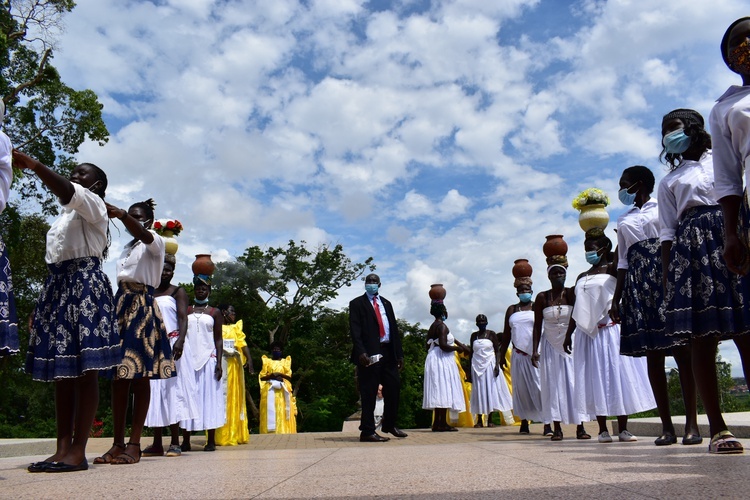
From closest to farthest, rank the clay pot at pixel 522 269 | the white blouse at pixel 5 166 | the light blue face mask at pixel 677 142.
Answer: the white blouse at pixel 5 166, the light blue face mask at pixel 677 142, the clay pot at pixel 522 269

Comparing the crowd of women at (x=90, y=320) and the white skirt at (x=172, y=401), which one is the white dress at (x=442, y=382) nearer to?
the white skirt at (x=172, y=401)

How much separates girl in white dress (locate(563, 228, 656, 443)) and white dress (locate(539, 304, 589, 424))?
0.65 metres

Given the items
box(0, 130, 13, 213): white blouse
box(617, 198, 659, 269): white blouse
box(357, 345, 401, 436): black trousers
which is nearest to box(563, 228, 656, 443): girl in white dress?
box(617, 198, 659, 269): white blouse

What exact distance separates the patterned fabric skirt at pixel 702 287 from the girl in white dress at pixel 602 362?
98.6 inches

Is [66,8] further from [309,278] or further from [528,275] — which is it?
[309,278]

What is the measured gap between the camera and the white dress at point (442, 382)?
13500 mm

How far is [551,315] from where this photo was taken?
26.9ft

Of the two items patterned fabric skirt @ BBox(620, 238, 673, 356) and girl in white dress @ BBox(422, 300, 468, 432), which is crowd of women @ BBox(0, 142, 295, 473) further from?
girl in white dress @ BBox(422, 300, 468, 432)

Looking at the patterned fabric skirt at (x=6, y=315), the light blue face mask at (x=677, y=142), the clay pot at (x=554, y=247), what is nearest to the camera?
the patterned fabric skirt at (x=6, y=315)

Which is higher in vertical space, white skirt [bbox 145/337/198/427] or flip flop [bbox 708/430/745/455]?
white skirt [bbox 145/337/198/427]

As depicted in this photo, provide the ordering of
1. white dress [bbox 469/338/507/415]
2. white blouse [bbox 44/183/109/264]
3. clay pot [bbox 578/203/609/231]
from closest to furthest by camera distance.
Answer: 1. white blouse [bbox 44/183/109/264]
2. clay pot [bbox 578/203/609/231]
3. white dress [bbox 469/338/507/415]

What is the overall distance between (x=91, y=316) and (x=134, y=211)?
61.8 inches

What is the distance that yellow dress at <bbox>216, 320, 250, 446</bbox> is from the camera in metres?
9.95

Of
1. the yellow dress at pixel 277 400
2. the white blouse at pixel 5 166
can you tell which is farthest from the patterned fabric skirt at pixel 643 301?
the yellow dress at pixel 277 400
